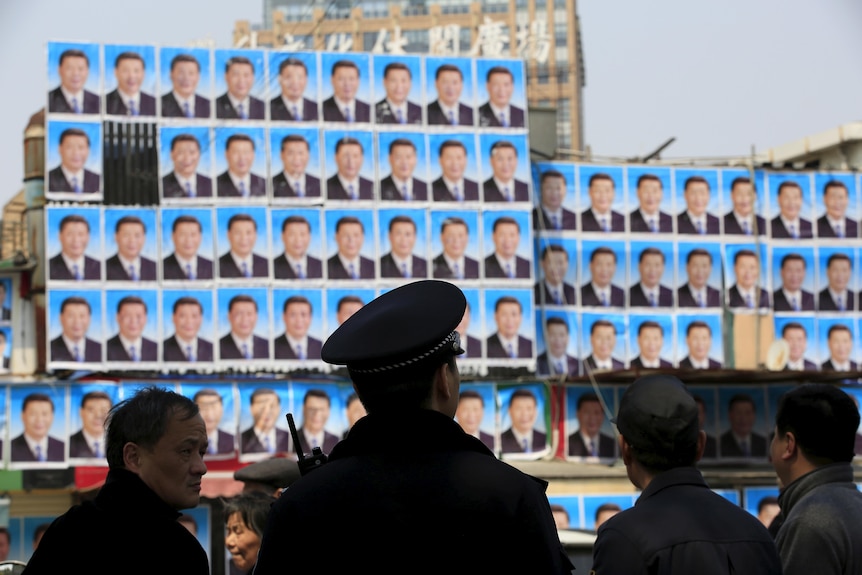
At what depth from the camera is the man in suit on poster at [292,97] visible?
894 inches

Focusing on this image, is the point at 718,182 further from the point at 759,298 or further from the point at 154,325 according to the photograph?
the point at 154,325

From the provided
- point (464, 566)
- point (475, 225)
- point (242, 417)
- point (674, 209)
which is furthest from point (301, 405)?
point (464, 566)

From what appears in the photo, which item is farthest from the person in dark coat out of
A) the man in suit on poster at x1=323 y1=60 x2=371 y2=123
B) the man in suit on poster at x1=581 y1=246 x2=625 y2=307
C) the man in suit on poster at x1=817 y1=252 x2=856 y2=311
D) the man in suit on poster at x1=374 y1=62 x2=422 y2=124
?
the man in suit on poster at x1=817 y1=252 x2=856 y2=311

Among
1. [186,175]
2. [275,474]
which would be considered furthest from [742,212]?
[275,474]

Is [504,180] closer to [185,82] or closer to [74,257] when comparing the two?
[185,82]

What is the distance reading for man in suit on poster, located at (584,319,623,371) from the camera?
2373 centimetres

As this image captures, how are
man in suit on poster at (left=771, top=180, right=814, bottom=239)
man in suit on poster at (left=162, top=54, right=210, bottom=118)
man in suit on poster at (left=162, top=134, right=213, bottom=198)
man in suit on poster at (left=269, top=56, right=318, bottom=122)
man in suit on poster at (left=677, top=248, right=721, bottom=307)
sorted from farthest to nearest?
man in suit on poster at (left=771, top=180, right=814, bottom=239), man in suit on poster at (left=677, top=248, right=721, bottom=307), man in suit on poster at (left=269, top=56, right=318, bottom=122), man in suit on poster at (left=162, top=54, right=210, bottom=118), man in suit on poster at (left=162, top=134, right=213, bottom=198)

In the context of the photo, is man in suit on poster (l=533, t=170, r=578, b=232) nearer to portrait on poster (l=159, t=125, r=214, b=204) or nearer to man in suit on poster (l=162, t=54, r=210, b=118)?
portrait on poster (l=159, t=125, r=214, b=204)

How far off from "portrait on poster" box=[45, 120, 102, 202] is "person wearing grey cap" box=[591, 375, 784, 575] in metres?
18.6

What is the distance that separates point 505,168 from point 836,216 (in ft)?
22.5

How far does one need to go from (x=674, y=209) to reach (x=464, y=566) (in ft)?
73.3

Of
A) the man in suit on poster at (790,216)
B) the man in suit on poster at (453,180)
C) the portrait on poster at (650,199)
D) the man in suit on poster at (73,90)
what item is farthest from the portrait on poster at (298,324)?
the man in suit on poster at (790,216)

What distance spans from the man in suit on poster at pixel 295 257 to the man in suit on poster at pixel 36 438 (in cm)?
432

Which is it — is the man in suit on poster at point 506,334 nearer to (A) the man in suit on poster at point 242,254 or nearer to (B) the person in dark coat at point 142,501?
(A) the man in suit on poster at point 242,254
